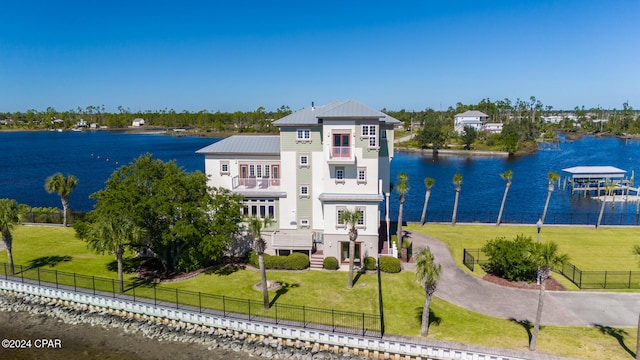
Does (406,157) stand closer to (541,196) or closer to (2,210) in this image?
(541,196)

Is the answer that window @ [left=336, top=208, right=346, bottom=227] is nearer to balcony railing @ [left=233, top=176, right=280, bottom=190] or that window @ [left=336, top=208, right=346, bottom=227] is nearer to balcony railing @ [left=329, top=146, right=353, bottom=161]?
balcony railing @ [left=329, top=146, right=353, bottom=161]

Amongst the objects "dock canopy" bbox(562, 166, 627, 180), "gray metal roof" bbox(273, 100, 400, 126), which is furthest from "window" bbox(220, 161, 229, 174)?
"dock canopy" bbox(562, 166, 627, 180)

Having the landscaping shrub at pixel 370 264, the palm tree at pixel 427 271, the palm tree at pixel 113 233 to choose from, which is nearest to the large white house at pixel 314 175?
the landscaping shrub at pixel 370 264

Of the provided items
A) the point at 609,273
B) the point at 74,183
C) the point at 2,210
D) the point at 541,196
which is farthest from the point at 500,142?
the point at 2,210

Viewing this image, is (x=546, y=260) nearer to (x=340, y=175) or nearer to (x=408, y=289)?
(x=408, y=289)

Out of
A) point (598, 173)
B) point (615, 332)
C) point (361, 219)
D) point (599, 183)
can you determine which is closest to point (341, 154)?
point (361, 219)

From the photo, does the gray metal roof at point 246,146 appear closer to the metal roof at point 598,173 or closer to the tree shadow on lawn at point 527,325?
the tree shadow on lawn at point 527,325
